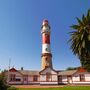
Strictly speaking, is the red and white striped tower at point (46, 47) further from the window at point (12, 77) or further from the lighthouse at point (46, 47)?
→ the window at point (12, 77)

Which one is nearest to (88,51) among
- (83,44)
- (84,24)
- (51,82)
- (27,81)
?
(83,44)

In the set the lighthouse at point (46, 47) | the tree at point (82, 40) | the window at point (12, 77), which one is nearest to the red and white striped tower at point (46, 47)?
the lighthouse at point (46, 47)

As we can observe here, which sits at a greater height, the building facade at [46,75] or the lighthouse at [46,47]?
the lighthouse at [46,47]

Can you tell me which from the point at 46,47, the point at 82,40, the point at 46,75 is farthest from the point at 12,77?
the point at 82,40

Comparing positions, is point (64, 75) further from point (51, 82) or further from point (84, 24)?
point (84, 24)

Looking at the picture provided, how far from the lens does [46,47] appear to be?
6569 cm

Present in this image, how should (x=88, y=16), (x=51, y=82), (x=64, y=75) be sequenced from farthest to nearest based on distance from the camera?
(x=64, y=75) → (x=51, y=82) → (x=88, y=16)

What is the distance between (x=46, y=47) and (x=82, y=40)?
2705 centimetres

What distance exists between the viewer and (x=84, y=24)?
3962cm

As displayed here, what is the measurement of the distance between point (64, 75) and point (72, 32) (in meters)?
25.8

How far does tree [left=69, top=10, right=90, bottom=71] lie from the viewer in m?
39.1

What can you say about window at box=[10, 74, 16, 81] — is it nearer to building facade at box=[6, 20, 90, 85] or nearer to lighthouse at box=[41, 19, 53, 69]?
building facade at box=[6, 20, 90, 85]

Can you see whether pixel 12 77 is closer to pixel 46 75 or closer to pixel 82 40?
pixel 46 75

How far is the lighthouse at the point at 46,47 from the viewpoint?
210ft
